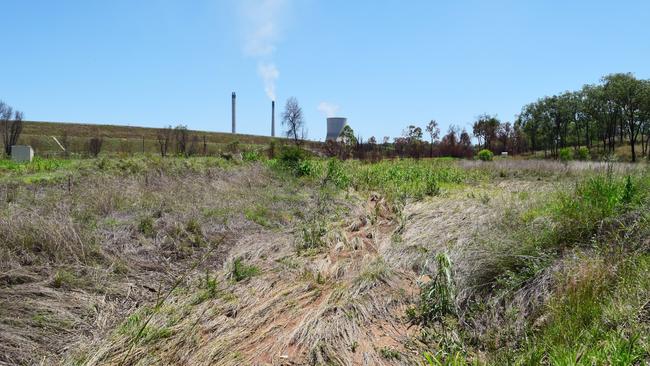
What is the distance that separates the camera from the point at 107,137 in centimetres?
4253

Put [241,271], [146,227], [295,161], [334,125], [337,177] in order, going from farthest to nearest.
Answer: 1. [334,125]
2. [295,161]
3. [337,177]
4. [146,227]
5. [241,271]

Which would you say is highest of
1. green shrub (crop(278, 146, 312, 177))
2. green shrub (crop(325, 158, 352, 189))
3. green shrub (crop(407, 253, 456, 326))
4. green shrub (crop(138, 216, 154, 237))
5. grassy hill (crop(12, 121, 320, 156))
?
grassy hill (crop(12, 121, 320, 156))

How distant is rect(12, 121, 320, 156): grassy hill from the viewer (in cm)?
3462

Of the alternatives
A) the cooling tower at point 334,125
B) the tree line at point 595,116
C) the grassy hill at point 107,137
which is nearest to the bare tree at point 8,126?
the grassy hill at point 107,137

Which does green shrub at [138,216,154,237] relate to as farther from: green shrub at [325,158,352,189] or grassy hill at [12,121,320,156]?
grassy hill at [12,121,320,156]

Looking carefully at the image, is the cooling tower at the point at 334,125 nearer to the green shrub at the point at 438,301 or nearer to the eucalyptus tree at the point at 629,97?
the eucalyptus tree at the point at 629,97

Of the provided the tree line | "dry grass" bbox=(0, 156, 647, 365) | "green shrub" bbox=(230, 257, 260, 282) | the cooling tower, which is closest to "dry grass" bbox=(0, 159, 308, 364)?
"dry grass" bbox=(0, 156, 647, 365)

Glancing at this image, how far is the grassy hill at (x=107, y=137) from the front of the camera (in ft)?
114

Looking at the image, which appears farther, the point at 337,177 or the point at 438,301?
the point at 337,177

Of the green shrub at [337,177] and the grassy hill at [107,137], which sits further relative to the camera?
the grassy hill at [107,137]

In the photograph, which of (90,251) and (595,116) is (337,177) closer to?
(90,251)

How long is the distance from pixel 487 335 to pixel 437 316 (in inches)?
18.5

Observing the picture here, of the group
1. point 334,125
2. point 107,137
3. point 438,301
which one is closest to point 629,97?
point 334,125

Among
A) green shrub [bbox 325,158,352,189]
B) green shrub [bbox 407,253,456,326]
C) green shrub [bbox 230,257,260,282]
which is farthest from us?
green shrub [bbox 325,158,352,189]
